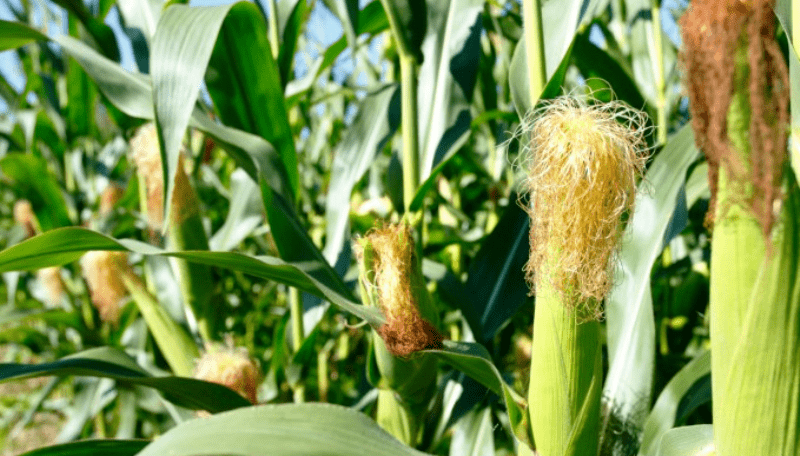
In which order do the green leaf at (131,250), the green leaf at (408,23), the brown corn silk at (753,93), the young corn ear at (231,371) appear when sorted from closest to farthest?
1. the brown corn silk at (753,93)
2. the green leaf at (131,250)
3. the green leaf at (408,23)
4. the young corn ear at (231,371)

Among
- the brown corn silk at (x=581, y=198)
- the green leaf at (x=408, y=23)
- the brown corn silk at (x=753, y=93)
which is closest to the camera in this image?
the brown corn silk at (x=753, y=93)

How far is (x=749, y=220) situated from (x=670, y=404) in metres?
0.43

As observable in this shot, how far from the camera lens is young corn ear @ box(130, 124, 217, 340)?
119 centimetres

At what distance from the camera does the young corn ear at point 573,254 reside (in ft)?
1.97

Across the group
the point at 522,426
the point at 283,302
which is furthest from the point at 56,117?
the point at 522,426

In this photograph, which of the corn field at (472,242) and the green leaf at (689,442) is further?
the green leaf at (689,442)

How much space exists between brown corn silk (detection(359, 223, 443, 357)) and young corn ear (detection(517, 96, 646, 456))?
0.17 metres

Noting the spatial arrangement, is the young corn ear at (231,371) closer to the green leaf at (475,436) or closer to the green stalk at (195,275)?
the green stalk at (195,275)

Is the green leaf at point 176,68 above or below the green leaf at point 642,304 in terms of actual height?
above

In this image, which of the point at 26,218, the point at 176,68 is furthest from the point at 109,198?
the point at 176,68

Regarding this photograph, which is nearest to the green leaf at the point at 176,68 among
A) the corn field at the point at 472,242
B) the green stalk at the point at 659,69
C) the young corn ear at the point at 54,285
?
the corn field at the point at 472,242

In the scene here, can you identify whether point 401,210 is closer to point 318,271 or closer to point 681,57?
point 318,271

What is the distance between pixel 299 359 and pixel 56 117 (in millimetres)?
1217

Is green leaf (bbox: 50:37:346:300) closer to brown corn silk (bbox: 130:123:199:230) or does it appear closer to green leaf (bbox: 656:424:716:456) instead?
brown corn silk (bbox: 130:123:199:230)
